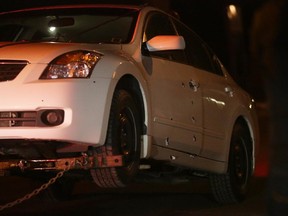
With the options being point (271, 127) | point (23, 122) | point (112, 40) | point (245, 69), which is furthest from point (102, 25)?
point (245, 69)

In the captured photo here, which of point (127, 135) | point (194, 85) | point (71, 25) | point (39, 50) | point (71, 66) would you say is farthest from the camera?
point (194, 85)

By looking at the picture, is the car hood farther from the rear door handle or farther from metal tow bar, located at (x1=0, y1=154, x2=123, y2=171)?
the rear door handle

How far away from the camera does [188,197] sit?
8172 mm

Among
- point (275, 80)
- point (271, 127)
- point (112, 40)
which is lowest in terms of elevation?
point (271, 127)

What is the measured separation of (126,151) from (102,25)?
1494mm

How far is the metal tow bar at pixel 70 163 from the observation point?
5.44m

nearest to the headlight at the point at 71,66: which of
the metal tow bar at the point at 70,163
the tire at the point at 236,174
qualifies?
the metal tow bar at the point at 70,163

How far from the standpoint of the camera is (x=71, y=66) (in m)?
5.49

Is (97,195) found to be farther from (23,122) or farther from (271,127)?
(271,127)

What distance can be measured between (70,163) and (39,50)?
0.92m

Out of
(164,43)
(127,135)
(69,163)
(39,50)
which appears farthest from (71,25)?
(69,163)

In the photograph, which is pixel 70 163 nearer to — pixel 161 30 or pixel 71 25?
pixel 71 25

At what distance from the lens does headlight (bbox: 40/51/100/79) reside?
5461 mm

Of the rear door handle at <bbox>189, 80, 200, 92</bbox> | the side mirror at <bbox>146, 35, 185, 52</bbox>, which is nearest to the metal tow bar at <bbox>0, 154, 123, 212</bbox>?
the side mirror at <bbox>146, 35, 185, 52</bbox>
